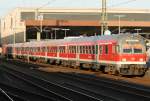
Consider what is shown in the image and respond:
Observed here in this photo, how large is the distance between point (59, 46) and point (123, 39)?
931 inches

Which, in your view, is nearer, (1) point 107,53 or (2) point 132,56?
(2) point 132,56

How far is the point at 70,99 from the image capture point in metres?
20.5

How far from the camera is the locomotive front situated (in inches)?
1405

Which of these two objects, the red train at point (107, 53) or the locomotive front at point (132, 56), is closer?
the locomotive front at point (132, 56)

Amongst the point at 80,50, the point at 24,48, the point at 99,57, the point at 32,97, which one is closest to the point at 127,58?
the point at 99,57

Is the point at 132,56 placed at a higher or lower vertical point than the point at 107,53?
lower

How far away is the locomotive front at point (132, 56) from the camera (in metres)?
35.7

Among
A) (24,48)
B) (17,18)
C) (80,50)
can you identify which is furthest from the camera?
(17,18)

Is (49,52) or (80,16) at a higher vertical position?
(80,16)

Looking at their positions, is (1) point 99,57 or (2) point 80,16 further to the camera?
(2) point 80,16

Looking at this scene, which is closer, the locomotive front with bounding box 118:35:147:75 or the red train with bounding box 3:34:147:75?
the locomotive front with bounding box 118:35:147:75

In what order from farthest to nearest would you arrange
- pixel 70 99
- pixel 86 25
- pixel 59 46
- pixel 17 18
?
1. pixel 17 18
2. pixel 86 25
3. pixel 59 46
4. pixel 70 99

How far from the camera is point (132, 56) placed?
118 ft

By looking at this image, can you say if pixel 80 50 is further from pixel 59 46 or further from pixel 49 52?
pixel 49 52
